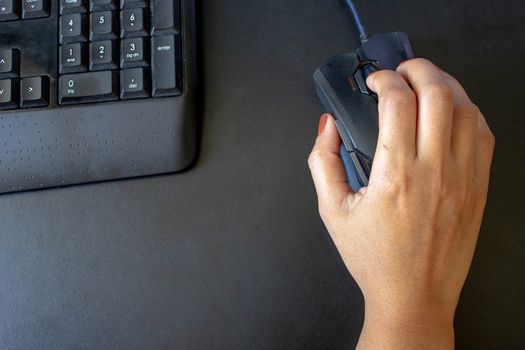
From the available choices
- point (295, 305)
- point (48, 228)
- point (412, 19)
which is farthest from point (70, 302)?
point (412, 19)

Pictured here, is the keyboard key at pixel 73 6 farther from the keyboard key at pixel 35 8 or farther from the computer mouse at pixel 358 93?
the computer mouse at pixel 358 93

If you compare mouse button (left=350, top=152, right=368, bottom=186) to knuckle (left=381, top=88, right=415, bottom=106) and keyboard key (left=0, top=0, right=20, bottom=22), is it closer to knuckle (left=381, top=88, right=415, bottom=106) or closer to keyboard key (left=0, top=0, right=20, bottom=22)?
knuckle (left=381, top=88, right=415, bottom=106)

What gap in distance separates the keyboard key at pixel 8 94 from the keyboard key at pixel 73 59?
4 centimetres

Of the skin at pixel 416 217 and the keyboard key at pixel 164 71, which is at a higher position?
the keyboard key at pixel 164 71

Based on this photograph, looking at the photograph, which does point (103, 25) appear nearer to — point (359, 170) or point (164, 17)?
point (164, 17)

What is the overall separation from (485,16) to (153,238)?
393 mm

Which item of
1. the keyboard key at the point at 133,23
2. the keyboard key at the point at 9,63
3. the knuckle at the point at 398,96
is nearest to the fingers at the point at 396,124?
the knuckle at the point at 398,96

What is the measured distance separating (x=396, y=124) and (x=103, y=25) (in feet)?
0.93

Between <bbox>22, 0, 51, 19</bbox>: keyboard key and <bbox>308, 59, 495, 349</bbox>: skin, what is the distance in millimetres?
325

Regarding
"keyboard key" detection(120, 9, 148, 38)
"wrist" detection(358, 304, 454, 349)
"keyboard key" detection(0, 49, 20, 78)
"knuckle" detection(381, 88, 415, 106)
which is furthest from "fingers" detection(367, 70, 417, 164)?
"keyboard key" detection(0, 49, 20, 78)

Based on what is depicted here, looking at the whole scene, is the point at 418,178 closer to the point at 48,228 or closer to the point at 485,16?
the point at 485,16

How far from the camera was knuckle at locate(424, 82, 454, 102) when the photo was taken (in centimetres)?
42

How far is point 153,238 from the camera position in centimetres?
49

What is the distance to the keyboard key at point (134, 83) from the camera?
491mm
